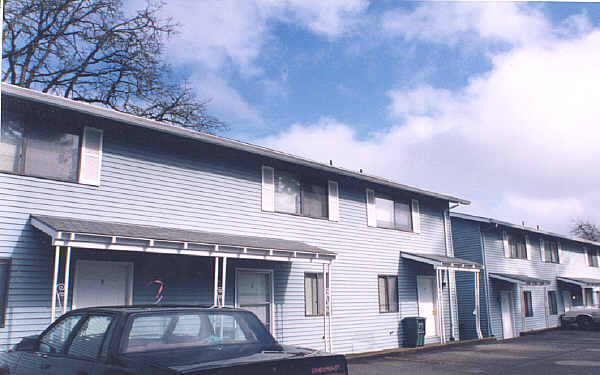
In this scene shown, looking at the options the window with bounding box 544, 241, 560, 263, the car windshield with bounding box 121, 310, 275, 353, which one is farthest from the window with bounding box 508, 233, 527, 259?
the car windshield with bounding box 121, 310, 275, 353

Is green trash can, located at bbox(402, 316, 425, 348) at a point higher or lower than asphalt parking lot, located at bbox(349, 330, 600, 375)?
higher

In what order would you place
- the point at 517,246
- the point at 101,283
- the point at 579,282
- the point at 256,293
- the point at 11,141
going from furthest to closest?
1. the point at 579,282
2. the point at 517,246
3. the point at 256,293
4. the point at 101,283
5. the point at 11,141

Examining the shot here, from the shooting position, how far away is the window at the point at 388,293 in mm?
16500

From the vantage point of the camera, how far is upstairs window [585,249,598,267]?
3388 centimetres

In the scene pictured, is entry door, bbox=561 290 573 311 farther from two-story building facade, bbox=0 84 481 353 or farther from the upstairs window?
two-story building facade, bbox=0 84 481 353

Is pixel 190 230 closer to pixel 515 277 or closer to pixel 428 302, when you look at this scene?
pixel 428 302

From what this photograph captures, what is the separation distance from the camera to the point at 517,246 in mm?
25234

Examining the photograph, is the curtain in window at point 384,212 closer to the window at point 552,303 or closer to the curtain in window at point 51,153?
the curtain in window at point 51,153

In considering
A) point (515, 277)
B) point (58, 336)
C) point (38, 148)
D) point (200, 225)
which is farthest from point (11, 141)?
point (515, 277)

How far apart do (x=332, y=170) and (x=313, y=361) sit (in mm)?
10457

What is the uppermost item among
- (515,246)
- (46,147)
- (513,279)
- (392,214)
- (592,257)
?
(46,147)

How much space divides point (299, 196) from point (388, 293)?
4635 mm

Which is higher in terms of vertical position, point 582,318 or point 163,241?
point 163,241

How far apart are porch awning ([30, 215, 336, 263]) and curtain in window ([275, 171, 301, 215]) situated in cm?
144
